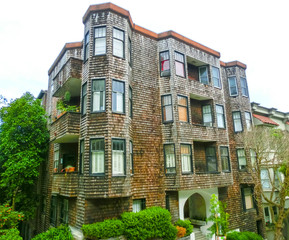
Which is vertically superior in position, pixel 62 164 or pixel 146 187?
pixel 62 164

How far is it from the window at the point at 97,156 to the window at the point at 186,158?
5746 millimetres

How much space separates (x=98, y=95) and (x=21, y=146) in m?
9.22

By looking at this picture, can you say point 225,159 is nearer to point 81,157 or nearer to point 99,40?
point 81,157

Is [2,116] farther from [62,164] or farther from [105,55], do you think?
[105,55]

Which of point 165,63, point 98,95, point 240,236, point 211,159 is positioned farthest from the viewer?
point 211,159

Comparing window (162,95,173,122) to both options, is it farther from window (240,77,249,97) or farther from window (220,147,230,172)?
window (240,77,249,97)

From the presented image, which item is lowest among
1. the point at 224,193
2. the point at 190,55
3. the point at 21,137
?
the point at 224,193

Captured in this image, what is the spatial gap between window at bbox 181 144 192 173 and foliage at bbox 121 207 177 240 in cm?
333

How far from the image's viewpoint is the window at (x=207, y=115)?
1761cm

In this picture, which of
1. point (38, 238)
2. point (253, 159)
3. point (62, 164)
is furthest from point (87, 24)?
point (253, 159)

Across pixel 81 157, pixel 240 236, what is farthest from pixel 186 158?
pixel 81 157

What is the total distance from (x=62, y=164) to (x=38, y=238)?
5.50 meters

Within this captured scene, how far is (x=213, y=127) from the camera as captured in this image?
16.9m

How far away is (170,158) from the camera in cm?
1435
